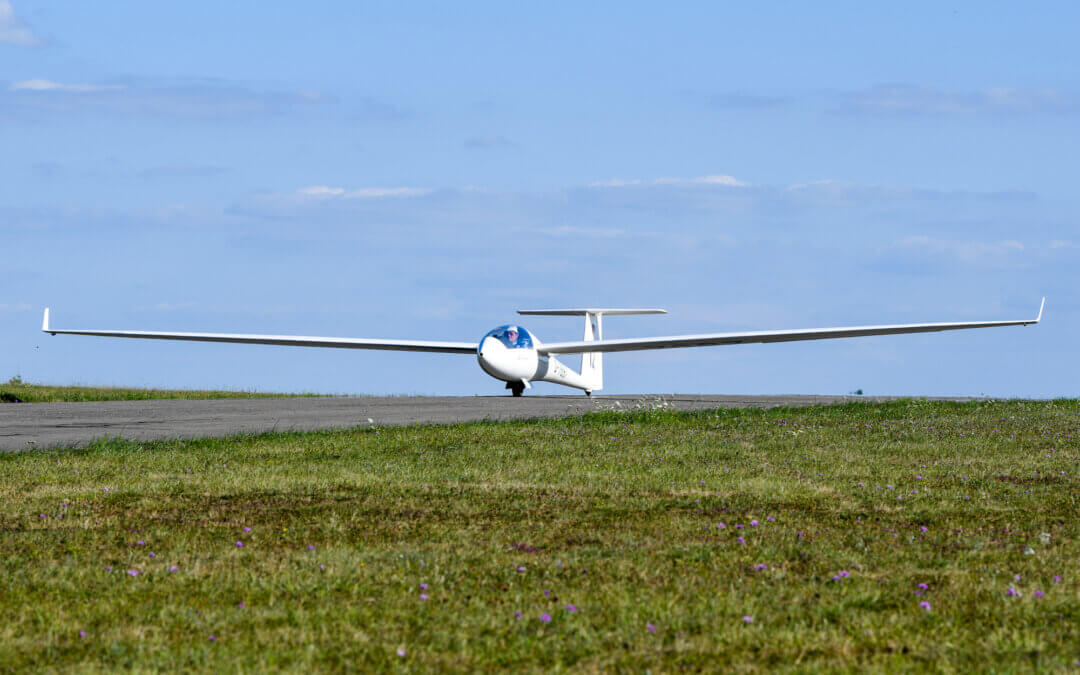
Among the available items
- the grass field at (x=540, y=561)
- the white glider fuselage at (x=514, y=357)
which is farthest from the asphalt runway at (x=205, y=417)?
the white glider fuselage at (x=514, y=357)

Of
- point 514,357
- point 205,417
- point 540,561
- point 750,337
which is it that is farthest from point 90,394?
point 540,561

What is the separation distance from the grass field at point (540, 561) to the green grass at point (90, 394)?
851 inches

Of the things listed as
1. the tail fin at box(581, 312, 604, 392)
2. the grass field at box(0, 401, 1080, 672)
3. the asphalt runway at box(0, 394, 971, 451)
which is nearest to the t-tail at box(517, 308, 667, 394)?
the tail fin at box(581, 312, 604, 392)

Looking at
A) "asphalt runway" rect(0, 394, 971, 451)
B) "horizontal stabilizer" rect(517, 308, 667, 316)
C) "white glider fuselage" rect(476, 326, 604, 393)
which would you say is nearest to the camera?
"asphalt runway" rect(0, 394, 971, 451)

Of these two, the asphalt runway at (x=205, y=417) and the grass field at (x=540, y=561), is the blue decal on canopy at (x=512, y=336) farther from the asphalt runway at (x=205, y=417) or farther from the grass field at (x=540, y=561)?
the grass field at (x=540, y=561)

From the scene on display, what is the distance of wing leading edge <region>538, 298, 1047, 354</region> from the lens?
34531 millimetres

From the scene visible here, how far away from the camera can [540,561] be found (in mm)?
7234

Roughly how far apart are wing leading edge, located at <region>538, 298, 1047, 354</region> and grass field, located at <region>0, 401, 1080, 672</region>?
21112mm

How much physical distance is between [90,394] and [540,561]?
1267 inches

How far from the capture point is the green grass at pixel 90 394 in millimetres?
34031

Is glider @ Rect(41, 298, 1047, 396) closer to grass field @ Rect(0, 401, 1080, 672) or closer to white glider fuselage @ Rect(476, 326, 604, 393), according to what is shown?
white glider fuselage @ Rect(476, 326, 604, 393)

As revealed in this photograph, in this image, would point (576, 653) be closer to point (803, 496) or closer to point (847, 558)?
point (847, 558)

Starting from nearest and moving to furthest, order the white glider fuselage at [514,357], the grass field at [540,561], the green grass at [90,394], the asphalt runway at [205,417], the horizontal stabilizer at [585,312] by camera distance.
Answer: the grass field at [540,561]
the asphalt runway at [205,417]
the green grass at [90,394]
the white glider fuselage at [514,357]
the horizontal stabilizer at [585,312]

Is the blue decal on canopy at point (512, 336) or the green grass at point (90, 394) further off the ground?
the blue decal on canopy at point (512, 336)
